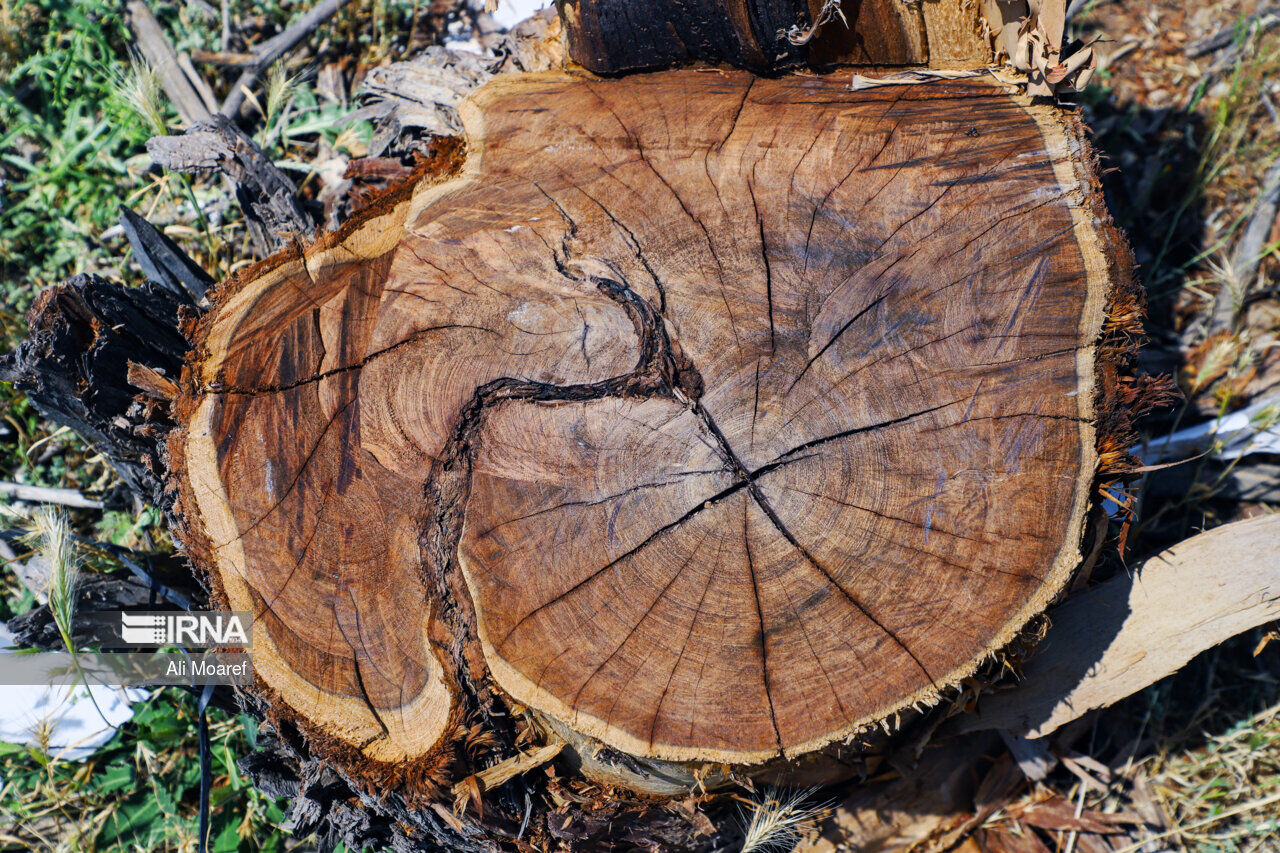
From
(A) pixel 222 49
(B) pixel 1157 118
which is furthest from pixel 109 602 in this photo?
(B) pixel 1157 118

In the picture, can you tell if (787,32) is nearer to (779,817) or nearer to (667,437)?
(667,437)

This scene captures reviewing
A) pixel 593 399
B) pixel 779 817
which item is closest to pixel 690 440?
pixel 593 399

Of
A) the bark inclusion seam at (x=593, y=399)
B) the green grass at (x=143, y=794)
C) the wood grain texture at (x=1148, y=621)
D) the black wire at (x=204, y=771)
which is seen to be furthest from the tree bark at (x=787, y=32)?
the green grass at (x=143, y=794)

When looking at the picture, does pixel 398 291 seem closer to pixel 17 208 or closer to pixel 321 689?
pixel 321 689

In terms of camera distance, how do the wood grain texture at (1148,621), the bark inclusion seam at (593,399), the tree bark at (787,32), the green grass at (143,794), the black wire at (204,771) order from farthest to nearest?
the green grass at (143,794) → the black wire at (204,771) → the wood grain texture at (1148,621) → the tree bark at (787,32) → the bark inclusion seam at (593,399)

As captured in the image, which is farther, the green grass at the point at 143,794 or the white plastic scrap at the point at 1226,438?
the white plastic scrap at the point at 1226,438

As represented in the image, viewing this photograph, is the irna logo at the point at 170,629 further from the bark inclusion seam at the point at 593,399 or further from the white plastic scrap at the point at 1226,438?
the white plastic scrap at the point at 1226,438

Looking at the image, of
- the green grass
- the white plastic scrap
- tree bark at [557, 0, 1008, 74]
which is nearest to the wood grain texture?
the white plastic scrap
